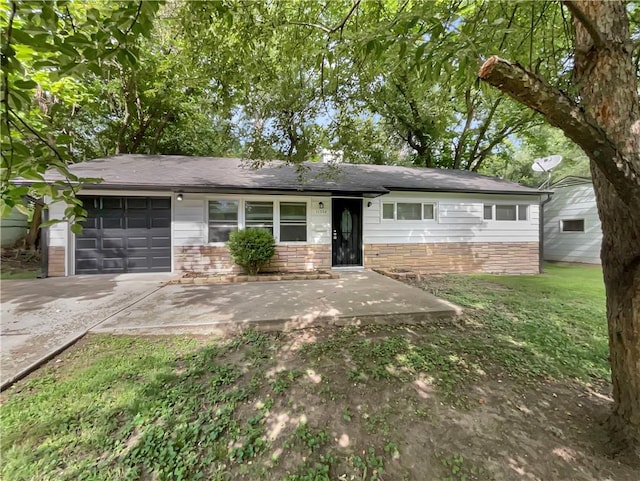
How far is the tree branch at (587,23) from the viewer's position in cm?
140

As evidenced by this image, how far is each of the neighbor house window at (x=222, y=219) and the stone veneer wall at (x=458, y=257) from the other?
13.7ft

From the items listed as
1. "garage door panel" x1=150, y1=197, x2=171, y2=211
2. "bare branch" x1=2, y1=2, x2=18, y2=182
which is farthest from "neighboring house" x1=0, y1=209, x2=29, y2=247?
"bare branch" x1=2, y1=2, x2=18, y2=182

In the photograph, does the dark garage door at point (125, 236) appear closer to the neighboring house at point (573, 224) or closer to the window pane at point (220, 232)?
the window pane at point (220, 232)

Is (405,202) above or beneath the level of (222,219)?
above

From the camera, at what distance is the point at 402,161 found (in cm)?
1919

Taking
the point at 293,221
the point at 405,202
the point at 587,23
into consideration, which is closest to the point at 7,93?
the point at 587,23

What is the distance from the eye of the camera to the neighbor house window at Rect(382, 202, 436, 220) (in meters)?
9.28

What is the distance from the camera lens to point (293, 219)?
8.59 meters

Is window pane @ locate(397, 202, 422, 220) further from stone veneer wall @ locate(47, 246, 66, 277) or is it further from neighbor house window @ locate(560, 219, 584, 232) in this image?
stone veneer wall @ locate(47, 246, 66, 277)

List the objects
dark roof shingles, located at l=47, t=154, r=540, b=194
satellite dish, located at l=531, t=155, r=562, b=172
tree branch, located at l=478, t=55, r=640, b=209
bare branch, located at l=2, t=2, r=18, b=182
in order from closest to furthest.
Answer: bare branch, located at l=2, t=2, r=18, b=182 < tree branch, located at l=478, t=55, r=640, b=209 < dark roof shingles, located at l=47, t=154, r=540, b=194 < satellite dish, located at l=531, t=155, r=562, b=172

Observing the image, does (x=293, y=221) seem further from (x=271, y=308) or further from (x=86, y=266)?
(x=86, y=266)

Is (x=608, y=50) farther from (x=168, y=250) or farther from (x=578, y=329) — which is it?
(x=168, y=250)

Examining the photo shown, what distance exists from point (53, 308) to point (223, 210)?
434cm

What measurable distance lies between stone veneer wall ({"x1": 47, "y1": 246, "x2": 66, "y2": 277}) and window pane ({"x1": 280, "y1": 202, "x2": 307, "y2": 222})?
A: 5776 mm
